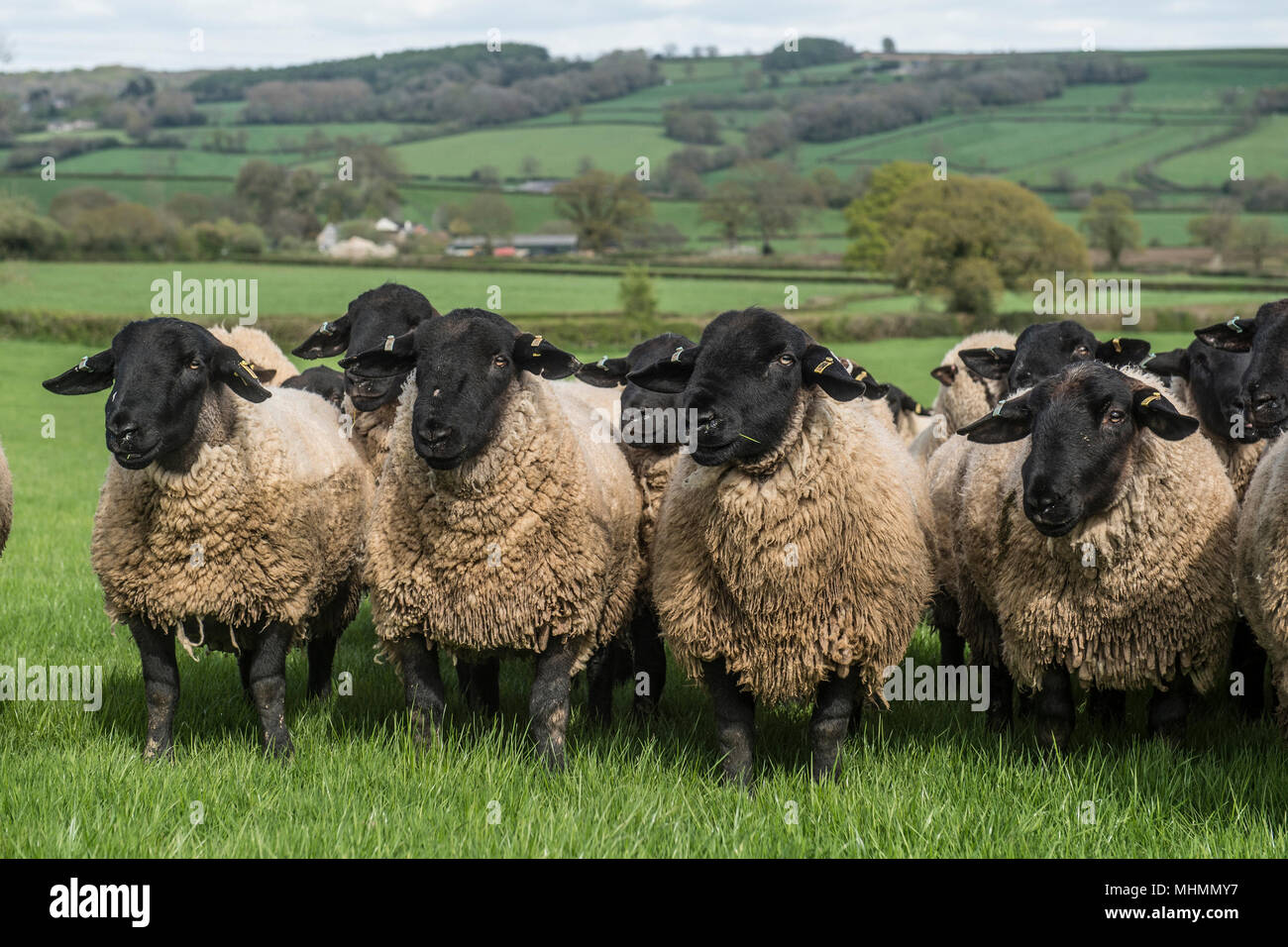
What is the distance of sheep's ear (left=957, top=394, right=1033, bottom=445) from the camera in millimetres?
5793

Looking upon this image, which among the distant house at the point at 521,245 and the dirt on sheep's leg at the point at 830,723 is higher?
the distant house at the point at 521,245

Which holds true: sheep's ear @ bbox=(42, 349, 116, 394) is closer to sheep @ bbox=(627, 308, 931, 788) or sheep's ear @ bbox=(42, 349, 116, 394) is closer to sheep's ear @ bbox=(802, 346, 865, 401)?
sheep @ bbox=(627, 308, 931, 788)

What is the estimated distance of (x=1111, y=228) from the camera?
6544cm

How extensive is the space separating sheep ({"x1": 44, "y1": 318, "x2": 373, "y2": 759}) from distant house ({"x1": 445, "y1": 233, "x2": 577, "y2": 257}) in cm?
6024

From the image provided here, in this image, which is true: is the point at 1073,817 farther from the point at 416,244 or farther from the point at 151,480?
the point at 416,244

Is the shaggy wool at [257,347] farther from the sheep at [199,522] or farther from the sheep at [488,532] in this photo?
the sheep at [488,532]

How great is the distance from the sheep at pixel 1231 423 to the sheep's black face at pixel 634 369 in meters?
2.93

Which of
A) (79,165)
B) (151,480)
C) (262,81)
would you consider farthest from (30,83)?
(151,480)

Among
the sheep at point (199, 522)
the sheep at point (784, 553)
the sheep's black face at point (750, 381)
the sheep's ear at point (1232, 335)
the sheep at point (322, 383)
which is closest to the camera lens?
the sheep's black face at point (750, 381)

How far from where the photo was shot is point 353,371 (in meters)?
6.09

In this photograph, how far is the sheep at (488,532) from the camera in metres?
5.75

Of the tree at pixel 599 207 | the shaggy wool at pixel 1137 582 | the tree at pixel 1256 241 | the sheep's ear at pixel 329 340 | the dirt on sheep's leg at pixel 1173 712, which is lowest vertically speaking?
the dirt on sheep's leg at pixel 1173 712

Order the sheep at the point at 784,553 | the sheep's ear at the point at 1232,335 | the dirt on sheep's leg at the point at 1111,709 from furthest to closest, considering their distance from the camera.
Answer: the dirt on sheep's leg at the point at 1111,709, the sheep's ear at the point at 1232,335, the sheep at the point at 784,553

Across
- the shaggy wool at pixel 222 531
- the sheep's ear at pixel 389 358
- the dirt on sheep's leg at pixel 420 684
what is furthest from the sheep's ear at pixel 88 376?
the dirt on sheep's leg at pixel 420 684
